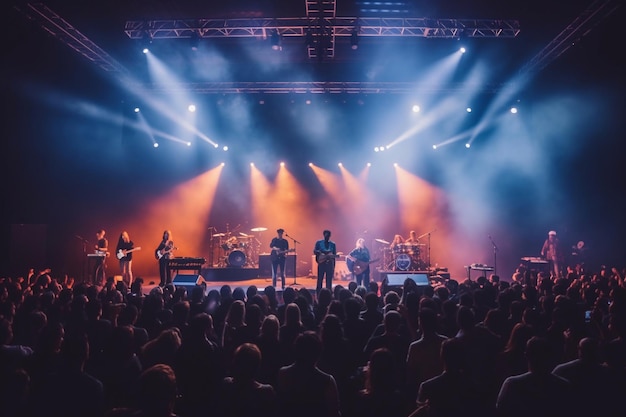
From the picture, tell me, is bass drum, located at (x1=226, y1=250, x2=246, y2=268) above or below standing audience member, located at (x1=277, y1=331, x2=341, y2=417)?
above

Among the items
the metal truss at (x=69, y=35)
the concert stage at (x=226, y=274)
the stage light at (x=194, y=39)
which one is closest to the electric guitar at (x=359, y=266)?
the concert stage at (x=226, y=274)

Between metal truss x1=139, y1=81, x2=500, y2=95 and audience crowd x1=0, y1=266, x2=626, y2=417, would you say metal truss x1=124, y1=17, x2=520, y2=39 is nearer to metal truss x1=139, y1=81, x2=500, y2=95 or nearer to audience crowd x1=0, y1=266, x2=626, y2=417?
metal truss x1=139, y1=81, x2=500, y2=95

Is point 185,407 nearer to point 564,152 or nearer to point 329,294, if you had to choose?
point 329,294

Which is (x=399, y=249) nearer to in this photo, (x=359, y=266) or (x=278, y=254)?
(x=359, y=266)

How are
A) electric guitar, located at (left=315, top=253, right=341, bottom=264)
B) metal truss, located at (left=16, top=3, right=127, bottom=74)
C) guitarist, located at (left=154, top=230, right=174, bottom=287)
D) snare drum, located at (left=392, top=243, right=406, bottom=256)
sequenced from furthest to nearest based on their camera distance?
snare drum, located at (left=392, top=243, right=406, bottom=256)
guitarist, located at (left=154, top=230, right=174, bottom=287)
electric guitar, located at (left=315, top=253, right=341, bottom=264)
metal truss, located at (left=16, top=3, right=127, bottom=74)

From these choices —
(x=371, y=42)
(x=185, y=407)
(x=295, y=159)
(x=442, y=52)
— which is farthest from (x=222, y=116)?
(x=185, y=407)

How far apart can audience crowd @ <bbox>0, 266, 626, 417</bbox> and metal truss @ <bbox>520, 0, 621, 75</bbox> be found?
30.0 feet

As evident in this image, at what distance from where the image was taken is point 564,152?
1686 centimetres

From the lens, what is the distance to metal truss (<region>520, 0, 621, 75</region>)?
36.9ft

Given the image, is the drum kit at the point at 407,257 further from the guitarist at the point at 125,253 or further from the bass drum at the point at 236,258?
the guitarist at the point at 125,253

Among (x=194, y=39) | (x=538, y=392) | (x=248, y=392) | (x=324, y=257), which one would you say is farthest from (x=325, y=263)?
(x=248, y=392)

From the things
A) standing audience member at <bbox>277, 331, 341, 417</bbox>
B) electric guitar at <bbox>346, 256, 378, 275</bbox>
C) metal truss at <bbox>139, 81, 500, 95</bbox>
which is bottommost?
standing audience member at <bbox>277, 331, 341, 417</bbox>

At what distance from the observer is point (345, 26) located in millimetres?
12367

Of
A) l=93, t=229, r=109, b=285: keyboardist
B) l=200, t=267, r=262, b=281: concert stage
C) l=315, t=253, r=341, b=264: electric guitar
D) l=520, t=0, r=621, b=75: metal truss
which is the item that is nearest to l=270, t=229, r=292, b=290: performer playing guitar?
l=315, t=253, r=341, b=264: electric guitar
